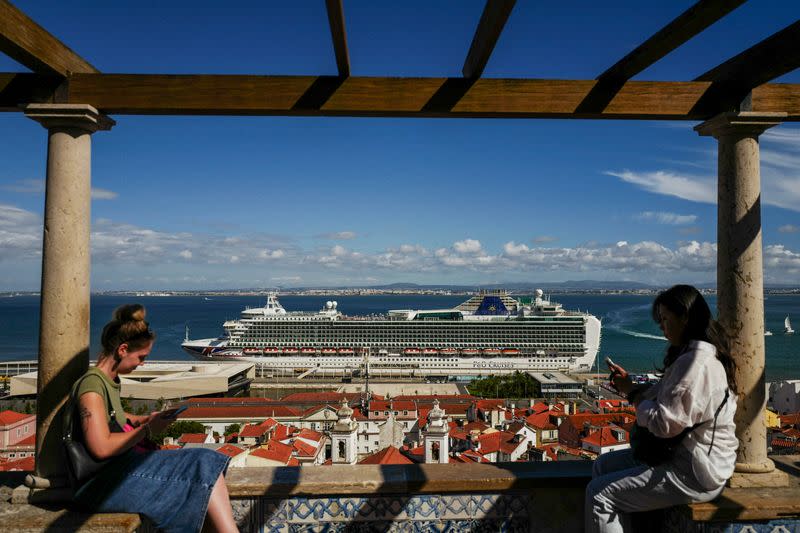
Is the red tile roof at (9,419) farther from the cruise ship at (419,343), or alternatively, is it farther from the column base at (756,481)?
the cruise ship at (419,343)

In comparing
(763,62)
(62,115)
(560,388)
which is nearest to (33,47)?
(62,115)

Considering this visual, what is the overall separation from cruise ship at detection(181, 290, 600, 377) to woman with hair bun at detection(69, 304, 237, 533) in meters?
38.2

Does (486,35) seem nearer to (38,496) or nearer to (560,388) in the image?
(38,496)

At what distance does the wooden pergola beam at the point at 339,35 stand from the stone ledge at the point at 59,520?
74.4 inches

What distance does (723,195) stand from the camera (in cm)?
246

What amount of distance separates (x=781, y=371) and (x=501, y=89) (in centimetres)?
4622

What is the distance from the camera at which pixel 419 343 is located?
144 ft

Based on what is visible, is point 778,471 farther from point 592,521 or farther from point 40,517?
point 40,517

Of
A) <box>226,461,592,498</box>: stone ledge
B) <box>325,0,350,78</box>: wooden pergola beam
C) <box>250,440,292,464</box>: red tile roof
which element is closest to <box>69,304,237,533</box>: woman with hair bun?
<box>226,461,592,498</box>: stone ledge

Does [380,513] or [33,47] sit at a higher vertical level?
[33,47]

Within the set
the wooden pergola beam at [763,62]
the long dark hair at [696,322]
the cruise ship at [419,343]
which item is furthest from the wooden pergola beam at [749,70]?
the cruise ship at [419,343]

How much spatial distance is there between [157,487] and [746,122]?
2833mm

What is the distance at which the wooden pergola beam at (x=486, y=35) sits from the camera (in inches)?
72.4

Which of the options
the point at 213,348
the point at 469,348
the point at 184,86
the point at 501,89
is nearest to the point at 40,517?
the point at 184,86
